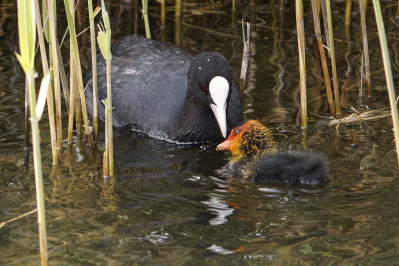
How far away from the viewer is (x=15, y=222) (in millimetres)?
3121

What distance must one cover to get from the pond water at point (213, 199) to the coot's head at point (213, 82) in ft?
1.00

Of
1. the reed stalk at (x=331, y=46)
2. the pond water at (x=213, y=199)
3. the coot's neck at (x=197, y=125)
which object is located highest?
the reed stalk at (x=331, y=46)

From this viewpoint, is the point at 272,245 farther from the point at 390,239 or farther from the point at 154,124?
the point at 154,124

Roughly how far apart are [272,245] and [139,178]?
1.08m

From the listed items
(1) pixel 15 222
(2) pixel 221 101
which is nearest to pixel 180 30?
(2) pixel 221 101

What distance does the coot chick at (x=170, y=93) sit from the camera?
4109 mm

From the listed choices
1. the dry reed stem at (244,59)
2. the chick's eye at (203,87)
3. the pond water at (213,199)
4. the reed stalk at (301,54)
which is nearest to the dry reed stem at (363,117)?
the pond water at (213,199)

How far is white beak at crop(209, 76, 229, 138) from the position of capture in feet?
13.0

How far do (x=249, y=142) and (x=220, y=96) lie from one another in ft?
1.09

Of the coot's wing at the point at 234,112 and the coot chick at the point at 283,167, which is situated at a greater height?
the coot's wing at the point at 234,112

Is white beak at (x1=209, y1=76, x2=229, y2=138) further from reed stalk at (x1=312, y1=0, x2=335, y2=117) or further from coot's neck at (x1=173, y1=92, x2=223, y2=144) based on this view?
reed stalk at (x1=312, y1=0, x2=335, y2=117)

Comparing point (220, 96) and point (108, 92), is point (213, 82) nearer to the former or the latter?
point (220, 96)

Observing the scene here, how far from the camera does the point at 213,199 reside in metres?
3.40

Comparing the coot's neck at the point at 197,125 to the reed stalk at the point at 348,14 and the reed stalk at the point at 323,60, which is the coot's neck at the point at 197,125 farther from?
the reed stalk at the point at 348,14
